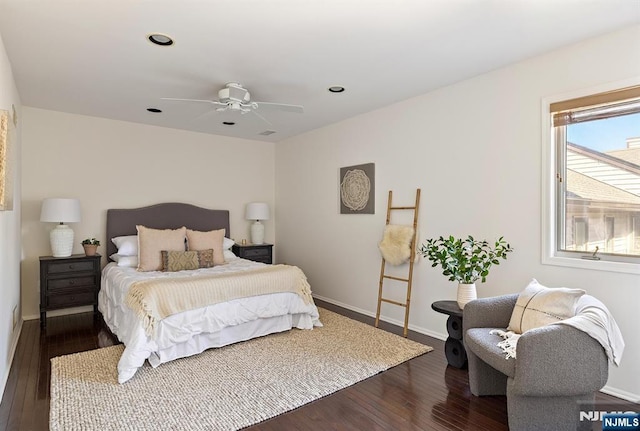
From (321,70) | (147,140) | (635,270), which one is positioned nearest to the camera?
(635,270)

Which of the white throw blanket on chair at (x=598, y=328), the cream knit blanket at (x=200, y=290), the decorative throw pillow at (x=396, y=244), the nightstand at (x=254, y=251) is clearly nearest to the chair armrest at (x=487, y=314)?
the white throw blanket on chair at (x=598, y=328)

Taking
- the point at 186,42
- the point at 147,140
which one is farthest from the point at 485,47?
→ the point at 147,140

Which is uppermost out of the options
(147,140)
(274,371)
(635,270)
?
(147,140)

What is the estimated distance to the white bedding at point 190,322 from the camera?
9.51 feet

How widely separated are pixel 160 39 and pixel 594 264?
3.60 metres

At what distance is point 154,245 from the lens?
4.33 m

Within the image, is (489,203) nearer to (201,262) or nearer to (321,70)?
(321,70)

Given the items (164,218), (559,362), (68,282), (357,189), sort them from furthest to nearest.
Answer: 1. (164,218)
2. (357,189)
3. (68,282)
4. (559,362)

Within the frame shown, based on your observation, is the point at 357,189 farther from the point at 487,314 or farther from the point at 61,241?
the point at 61,241

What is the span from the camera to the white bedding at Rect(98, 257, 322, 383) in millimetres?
2898

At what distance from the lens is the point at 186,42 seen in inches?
106

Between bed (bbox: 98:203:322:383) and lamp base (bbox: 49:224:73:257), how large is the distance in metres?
0.48

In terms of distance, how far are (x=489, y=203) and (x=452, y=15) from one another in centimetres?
169

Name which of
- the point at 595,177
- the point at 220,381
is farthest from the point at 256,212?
the point at 595,177
